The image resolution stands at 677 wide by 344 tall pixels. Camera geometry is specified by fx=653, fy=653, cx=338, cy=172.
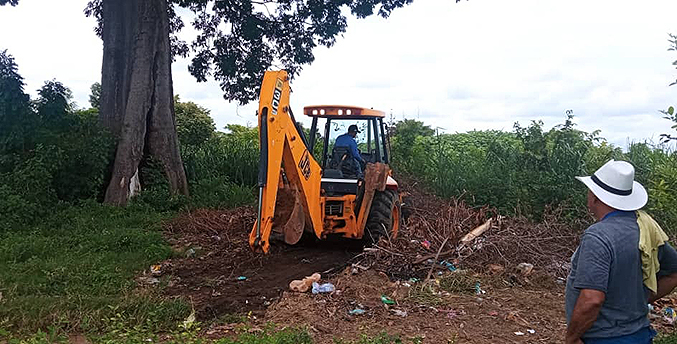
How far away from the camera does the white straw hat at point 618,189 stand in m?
3.40

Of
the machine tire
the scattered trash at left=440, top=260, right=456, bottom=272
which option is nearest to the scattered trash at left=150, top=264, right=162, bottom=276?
the machine tire

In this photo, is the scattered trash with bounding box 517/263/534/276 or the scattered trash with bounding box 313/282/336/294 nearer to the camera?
the scattered trash with bounding box 313/282/336/294

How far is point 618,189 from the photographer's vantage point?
135 inches

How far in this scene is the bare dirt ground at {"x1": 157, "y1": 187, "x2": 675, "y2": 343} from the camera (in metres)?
6.20

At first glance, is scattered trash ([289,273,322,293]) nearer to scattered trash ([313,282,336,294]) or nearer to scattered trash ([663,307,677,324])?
scattered trash ([313,282,336,294])

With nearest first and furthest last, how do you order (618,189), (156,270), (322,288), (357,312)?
(618,189) < (357,312) < (322,288) < (156,270)

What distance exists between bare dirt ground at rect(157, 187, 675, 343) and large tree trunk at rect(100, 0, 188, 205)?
11.3 ft

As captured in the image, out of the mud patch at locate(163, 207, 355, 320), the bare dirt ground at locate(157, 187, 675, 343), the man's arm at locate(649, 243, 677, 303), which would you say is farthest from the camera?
the mud patch at locate(163, 207, 355, 320)

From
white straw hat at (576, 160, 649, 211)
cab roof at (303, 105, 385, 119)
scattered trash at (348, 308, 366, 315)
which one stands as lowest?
scattered trash at (348, 308, 366, 315)

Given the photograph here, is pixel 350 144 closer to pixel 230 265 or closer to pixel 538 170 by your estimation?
pixel 230 265

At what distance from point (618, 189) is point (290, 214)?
567cm

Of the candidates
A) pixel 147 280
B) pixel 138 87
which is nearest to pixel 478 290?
pixel 147 280

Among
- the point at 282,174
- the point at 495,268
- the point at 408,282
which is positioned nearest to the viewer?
the point at 408,282

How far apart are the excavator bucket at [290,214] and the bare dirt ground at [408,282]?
42cm
